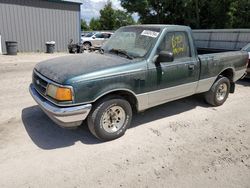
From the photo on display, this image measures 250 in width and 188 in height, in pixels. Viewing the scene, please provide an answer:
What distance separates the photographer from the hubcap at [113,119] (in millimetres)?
3939

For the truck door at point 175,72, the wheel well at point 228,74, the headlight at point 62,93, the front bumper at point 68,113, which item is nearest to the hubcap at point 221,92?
the wheel well at point 228,74

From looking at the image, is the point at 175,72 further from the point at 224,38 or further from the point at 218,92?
the point at 224,38

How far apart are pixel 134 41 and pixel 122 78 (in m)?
1.06

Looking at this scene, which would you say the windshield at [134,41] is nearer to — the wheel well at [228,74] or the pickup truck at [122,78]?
the pickup truck at [122,78]

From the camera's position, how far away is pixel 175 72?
15.0ft

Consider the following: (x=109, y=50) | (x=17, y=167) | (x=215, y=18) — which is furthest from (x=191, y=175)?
(x=215, y=18)

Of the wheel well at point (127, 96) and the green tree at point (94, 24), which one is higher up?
the green tree at point (94, 24)

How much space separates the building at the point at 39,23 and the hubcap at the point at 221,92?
14.1m

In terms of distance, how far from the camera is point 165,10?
32.7 meters

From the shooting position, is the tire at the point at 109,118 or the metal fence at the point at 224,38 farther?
the metal fence at the point at 224,38

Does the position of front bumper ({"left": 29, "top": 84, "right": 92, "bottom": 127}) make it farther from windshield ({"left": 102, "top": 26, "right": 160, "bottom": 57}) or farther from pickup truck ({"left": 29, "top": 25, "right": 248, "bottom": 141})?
windshield ({"left": 102, "top": 26, "right": 160, "bottom": 57})

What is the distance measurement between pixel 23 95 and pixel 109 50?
2869 millimetres

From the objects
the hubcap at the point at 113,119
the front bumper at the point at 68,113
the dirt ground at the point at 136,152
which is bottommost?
the dirt ground at the point at 136,152

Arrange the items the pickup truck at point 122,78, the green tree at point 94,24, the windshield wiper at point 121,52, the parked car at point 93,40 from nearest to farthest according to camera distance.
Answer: the pickup truck at point 122,78, the windshield wiper at point 121,52, the parked car at point 93,40, the green tree at point 94,24
